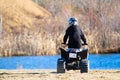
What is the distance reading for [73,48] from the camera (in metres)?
17.5

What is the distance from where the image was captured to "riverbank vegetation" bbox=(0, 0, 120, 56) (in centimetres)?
3875

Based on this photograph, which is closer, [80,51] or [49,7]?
[80,51]

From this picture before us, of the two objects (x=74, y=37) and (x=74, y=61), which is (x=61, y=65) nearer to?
(x=74, y=61)

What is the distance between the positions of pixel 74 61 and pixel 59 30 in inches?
1471

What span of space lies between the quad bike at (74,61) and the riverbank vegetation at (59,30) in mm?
20104

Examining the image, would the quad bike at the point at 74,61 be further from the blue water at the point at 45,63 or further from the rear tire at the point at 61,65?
the blue water at the point at 45,63

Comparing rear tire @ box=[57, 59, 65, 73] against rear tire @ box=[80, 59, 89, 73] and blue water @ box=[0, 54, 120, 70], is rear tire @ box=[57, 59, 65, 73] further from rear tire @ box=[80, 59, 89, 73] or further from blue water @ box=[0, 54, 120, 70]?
blue water @ box=[0, 54, 120, 70]

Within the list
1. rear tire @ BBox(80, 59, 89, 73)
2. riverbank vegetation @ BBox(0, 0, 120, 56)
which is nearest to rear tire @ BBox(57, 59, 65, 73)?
rear tire @ BBox(80, 59, 89, 73)

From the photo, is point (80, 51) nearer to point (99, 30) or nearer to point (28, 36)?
point (28, 36)

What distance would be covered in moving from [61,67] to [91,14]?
46.5m

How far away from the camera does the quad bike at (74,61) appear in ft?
56.5

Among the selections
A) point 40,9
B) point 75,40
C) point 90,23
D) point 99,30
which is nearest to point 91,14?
point 90,23

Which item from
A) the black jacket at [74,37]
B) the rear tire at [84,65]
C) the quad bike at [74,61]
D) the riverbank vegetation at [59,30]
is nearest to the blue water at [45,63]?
the riverbank vegetation at [59,30]

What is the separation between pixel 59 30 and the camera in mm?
54781
